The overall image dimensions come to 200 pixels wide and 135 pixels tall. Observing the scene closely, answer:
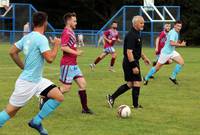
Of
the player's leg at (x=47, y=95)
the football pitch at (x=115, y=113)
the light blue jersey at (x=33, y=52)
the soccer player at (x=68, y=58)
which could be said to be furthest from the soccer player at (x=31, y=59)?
the soccer player at (x=68, y=58)

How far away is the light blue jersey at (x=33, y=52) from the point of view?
752cm

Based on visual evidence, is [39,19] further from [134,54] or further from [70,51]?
[134,54]

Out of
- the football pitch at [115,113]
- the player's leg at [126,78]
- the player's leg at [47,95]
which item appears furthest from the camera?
the player's leg at [126,78]

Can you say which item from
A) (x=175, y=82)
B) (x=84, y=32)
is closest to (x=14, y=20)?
(x=84, y=32)

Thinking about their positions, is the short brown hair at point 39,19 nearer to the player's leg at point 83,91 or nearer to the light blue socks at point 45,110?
the light blue socks at point 45,110

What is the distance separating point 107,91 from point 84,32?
34530mm

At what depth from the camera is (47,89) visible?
7871 millimetres

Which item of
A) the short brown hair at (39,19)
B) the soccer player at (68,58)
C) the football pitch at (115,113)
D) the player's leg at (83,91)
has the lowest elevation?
the football pitch at (115,113)

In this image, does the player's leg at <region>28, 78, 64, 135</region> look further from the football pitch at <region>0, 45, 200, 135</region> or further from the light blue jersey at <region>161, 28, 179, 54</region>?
the light blue jersey at <region>161, 28, 179, 54</region>

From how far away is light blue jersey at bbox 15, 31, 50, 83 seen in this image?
752cm

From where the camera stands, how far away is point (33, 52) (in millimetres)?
7559

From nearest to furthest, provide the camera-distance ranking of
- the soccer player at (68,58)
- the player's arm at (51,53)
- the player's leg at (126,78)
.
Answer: the player's arm at (51,53), the soccer player at (68,58), the player's leg at (126,78)

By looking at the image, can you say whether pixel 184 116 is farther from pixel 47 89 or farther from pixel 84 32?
pixel 84 32

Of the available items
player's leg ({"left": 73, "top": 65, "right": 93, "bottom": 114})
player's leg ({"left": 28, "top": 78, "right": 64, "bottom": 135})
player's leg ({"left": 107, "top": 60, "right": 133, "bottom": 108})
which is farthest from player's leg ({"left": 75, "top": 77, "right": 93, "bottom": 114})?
player's leg ({"left": 28, "top": 78, "right": 64, "bottom": 135})
